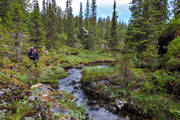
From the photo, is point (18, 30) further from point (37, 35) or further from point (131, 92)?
point (131, 92)

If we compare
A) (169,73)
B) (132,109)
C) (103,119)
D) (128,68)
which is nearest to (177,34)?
(169,73)

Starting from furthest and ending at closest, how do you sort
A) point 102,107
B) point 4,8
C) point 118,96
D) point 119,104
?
point 4,8 < point 118,96 < point 102,107 < point 119,104

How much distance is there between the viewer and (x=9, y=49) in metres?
15.2

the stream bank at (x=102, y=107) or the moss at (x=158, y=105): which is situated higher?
the moss at (x=158, y=105)

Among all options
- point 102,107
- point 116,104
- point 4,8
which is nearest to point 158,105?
point 116,104

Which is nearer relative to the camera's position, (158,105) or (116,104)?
(158,105)

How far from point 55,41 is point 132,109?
23.0m

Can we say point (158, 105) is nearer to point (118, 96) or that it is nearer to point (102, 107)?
point (118, 96)

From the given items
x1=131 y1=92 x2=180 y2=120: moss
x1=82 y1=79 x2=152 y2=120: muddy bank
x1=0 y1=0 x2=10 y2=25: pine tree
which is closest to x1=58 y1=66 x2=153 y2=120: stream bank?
x1=82 y1=79 x2=152 y2=120: muddy bank

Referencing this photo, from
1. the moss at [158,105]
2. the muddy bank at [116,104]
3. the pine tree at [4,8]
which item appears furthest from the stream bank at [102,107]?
the pine tree at [4,8]

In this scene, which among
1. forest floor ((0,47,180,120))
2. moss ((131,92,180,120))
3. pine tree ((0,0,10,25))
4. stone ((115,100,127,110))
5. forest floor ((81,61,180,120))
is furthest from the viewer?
pine tree ((0,0,10,25))

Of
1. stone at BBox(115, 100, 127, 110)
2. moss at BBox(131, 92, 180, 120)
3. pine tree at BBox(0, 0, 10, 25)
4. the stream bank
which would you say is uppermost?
pine tree at BBox(0, 0, 10, 25)

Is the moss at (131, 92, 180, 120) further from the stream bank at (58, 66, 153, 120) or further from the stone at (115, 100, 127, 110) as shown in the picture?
the stone at (115, 100, 127, 110)

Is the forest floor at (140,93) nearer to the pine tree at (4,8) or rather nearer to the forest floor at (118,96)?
the forest floor at (118,96)
